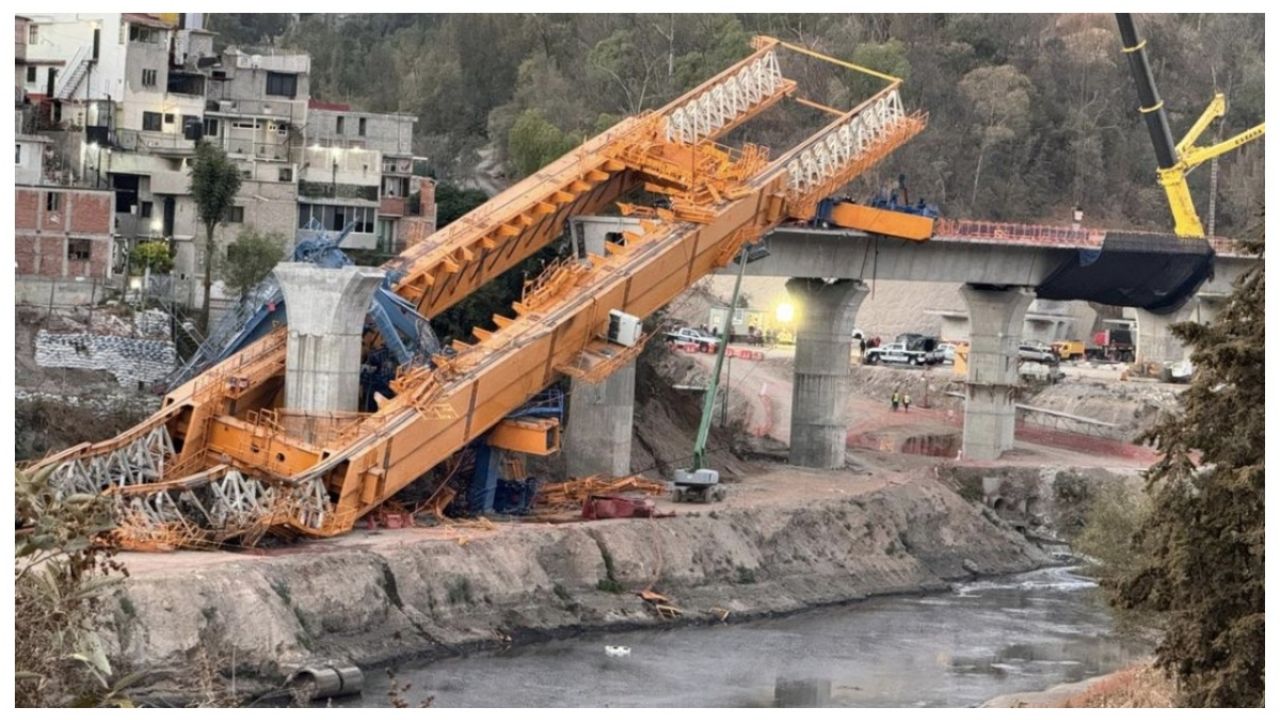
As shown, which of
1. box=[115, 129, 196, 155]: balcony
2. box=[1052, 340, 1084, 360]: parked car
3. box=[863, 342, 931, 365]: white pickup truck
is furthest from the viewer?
box=[1052, 340, 1084, 360]: parked car

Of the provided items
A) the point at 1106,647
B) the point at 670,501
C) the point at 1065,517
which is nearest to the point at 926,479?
the point at 1065,517

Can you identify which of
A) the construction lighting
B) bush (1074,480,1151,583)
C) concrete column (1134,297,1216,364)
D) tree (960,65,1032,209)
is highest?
tree (960,65,1032,209)

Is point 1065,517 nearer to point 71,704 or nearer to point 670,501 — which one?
point 670,501

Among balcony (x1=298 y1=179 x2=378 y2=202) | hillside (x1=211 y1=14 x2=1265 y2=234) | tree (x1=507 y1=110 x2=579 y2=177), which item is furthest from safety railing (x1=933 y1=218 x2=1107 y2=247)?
hillside (x1=211 y1=14 x2=1265 y2=234)

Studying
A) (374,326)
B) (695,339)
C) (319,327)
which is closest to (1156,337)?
(695,339)

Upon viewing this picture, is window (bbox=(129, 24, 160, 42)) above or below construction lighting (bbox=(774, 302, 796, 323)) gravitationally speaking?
above

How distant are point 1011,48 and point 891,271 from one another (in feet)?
239

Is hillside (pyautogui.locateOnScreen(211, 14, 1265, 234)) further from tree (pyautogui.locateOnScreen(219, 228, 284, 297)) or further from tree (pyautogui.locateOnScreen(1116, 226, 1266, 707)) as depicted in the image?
tree (pyautogui.locateOnScreen(1116, 226, 1266, 707))

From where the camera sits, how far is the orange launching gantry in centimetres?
7069

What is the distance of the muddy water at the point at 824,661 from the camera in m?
64.8

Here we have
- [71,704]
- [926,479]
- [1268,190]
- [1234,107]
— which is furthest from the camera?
[1234,107]

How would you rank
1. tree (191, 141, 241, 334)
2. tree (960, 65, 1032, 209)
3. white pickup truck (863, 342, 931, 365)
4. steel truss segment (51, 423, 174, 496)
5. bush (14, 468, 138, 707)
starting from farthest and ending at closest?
1. tree (960, 65, 1032, 209)
2. white pickup truck (863, 342, 931, 365)
3. tree (191, 141, 241, 334)
4. steel truss segment (51, 423, 174, 496)
5. bush (14, 468, 138, 707)

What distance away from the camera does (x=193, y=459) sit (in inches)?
2901

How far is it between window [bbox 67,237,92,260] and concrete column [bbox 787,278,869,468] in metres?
23.4
